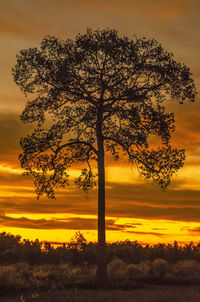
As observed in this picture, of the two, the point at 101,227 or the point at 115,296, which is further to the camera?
the point at 101,227

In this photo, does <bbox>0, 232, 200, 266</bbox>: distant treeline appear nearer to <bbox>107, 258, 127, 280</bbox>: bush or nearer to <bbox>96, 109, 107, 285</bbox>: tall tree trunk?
<bbox>107, 258, 127, 280</bbox>: bush

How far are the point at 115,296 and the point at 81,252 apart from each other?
57.0ft

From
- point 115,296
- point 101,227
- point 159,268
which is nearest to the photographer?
point 115,296

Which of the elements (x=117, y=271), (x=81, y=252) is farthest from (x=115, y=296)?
(x=81, y=252)

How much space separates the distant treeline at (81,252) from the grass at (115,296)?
14.0 metres

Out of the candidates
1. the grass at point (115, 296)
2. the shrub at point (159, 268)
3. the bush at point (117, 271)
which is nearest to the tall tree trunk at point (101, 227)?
the bush at point (117, 271)

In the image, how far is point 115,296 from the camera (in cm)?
2214

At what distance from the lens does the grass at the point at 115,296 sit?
21.1 meters

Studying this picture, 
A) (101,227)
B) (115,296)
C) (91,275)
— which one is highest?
(101,227)

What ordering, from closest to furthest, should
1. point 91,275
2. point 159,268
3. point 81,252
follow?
point 91,275
point 159,268
point 81,252

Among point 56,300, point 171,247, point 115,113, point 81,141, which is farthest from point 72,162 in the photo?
point 171,247

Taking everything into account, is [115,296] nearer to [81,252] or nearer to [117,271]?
[117,271]

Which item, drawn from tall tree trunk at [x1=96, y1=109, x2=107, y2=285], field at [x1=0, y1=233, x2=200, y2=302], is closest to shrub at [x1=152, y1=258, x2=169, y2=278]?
field at [x1=0, y1=233, x2=200, y2=302]

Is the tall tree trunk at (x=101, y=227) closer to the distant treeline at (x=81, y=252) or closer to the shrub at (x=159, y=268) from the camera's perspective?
the shrub at (x=159, y=268)
